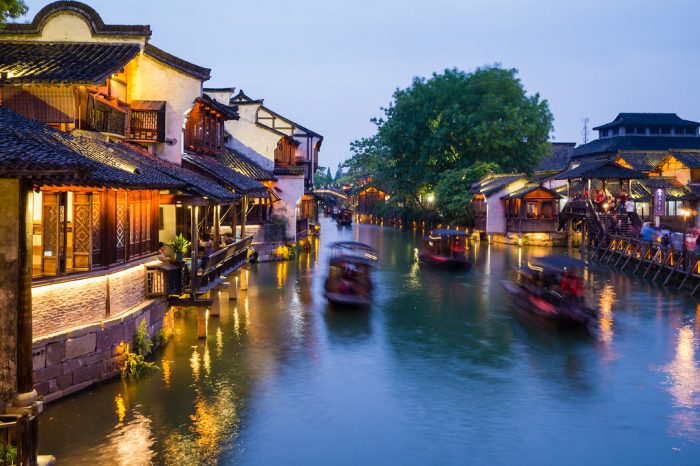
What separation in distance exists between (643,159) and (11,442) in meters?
66.1

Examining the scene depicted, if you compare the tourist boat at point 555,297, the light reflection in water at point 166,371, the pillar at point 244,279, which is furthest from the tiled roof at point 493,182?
the light reflection in water at point 166,371

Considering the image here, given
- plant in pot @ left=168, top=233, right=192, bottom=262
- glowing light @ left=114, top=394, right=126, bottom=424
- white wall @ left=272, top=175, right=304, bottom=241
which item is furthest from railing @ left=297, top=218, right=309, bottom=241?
glowing light @ left=114, top=394, right=126, bottom=424

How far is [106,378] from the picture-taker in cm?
1705

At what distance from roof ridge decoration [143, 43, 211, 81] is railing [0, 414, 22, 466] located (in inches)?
694

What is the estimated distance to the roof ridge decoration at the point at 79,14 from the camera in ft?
76.3

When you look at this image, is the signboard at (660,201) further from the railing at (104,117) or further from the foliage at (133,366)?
the foliage at (133,366)

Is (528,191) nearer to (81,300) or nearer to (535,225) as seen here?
(535,225)

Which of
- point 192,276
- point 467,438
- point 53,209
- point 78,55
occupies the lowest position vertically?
point 467,438

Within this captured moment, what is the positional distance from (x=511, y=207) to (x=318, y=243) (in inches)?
716

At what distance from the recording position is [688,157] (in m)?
59.6

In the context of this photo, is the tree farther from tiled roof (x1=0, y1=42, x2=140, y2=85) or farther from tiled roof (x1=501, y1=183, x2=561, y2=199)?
tiled roof (x1=501, y1=183, x2=561, y2=199)

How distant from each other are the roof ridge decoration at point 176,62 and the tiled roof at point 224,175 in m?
3.65

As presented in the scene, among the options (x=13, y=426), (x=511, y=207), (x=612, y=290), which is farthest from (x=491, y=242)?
(x=13, y=426)

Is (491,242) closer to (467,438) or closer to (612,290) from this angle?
(612,290)
